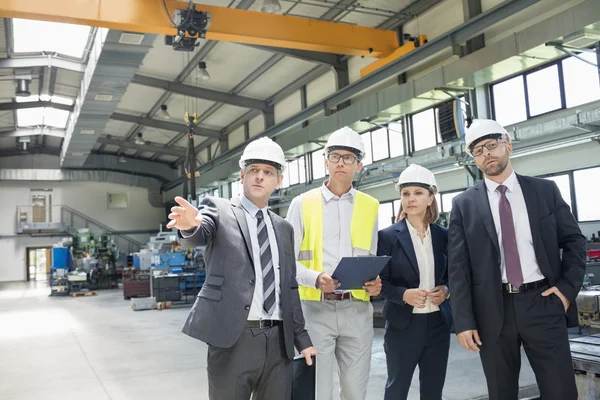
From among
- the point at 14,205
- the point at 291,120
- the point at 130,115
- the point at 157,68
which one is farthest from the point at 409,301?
the point at 14,205

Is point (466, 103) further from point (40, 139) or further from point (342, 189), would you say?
point (40, 139)

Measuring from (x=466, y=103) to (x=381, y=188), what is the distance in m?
4.03

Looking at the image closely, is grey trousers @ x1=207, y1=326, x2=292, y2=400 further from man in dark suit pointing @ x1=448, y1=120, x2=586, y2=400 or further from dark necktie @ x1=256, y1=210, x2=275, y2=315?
man in dark suit pointing @ x1=448, y1=120, x2=586, y2=400

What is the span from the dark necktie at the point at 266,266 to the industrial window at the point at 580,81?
25.8 feet

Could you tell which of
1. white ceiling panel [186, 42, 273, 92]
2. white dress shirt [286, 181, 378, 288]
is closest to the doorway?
white ceiling panel [186, 42, 273, 92]

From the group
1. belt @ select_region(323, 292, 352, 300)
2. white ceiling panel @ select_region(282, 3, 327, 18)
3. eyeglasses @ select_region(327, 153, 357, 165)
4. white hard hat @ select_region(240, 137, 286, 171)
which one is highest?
white ceiling panel @ select_region(282, 3, 327, 18)

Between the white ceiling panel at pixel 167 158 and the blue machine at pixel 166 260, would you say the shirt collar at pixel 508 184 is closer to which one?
the blue machine at pixel 166 260

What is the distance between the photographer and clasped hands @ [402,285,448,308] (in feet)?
8.95

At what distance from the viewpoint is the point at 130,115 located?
65.5 ft

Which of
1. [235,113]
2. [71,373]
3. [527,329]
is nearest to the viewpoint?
[527,329]

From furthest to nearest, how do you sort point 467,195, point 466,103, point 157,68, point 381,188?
point 157,68 < point 381,188 < point 466,103 < point 467,195

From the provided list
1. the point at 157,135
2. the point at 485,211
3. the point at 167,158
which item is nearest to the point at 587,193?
the point at 485,211

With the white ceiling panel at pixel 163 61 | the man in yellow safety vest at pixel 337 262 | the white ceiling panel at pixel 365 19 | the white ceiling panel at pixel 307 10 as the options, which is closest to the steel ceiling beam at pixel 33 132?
the white ceiling panel at pixel 163 61

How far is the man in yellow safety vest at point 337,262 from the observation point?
2.73 m
